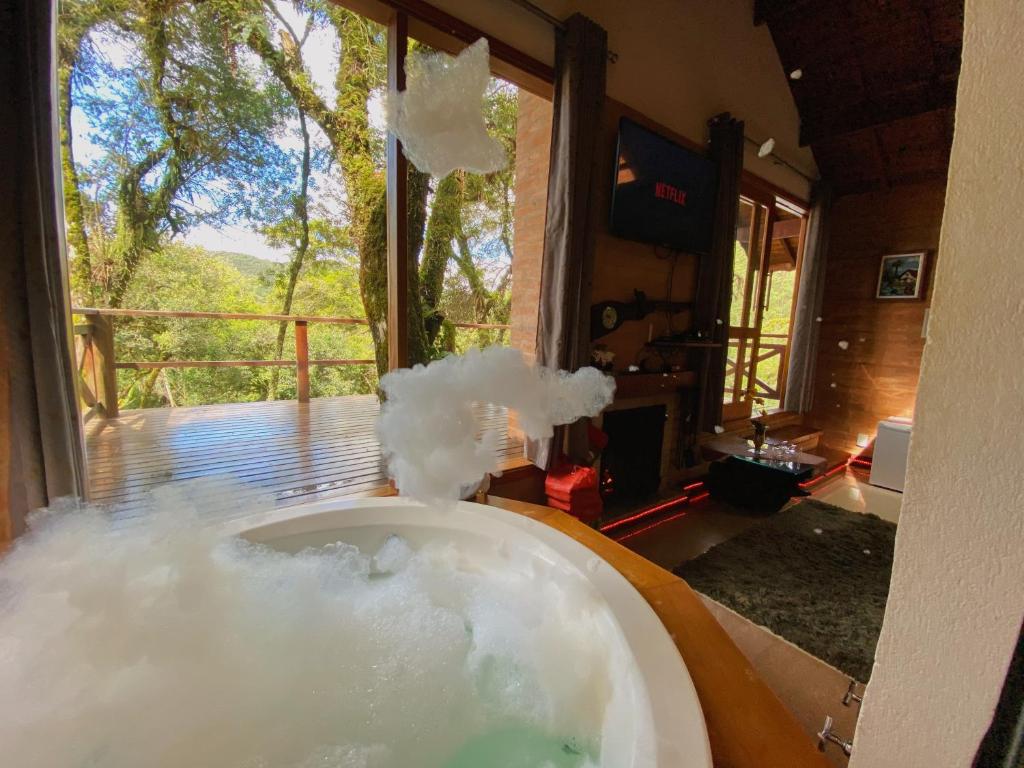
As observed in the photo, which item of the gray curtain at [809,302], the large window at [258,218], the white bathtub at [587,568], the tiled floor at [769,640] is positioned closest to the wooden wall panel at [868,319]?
the gray curtain at [809,302]

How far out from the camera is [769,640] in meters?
1.56

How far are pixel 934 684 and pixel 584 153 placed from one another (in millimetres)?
2260

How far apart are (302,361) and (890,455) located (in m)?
5.27

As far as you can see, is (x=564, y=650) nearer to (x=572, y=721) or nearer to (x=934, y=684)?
(x=572, y=721)

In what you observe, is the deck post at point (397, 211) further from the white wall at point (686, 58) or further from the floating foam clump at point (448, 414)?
the floating foam clump at point (448, 414)

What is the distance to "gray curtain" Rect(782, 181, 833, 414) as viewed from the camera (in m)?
4.07

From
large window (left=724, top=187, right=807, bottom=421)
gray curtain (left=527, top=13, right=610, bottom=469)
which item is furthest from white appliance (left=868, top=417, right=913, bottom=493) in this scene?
gray curtain (left=527, top=13, right=610, bottom=469)

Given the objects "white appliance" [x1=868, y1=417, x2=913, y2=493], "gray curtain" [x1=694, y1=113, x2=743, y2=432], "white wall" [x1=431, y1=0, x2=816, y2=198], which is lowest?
"white appliance" [x1=868, y1=417, x2=913, y2=493]

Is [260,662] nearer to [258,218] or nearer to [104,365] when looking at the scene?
[104,365]

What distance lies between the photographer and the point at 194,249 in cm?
433

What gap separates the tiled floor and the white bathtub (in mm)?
281

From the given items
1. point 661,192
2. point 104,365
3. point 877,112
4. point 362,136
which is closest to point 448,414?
point 661,192

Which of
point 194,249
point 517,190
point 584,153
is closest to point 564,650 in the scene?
point 584,153

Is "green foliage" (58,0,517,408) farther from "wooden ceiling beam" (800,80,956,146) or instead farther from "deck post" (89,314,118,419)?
"wooden ceiling beam" (800,80,956,146)
